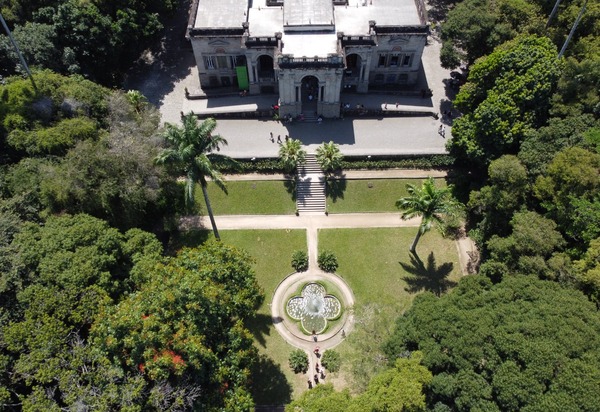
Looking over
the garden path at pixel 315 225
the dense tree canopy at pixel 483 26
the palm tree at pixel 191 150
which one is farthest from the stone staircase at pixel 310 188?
the dense tree canopy at pixel 483 26

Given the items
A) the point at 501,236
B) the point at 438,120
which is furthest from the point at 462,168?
the point at 501,236

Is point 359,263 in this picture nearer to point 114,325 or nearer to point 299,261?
point 299,261

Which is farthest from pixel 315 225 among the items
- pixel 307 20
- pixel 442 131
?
pixel 307 20

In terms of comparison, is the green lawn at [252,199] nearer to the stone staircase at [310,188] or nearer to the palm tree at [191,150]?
the stone staircase at [310,188]

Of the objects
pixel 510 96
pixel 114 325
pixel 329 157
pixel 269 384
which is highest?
pixel 510 96

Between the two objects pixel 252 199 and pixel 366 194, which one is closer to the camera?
pixel 252 199

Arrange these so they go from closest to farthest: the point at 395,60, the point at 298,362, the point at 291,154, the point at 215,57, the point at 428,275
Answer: the point at 298,362 < the point at 428,275 < the point at 291,154 < the point at 215,57 < the point at 395,60

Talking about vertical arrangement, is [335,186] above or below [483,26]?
below
